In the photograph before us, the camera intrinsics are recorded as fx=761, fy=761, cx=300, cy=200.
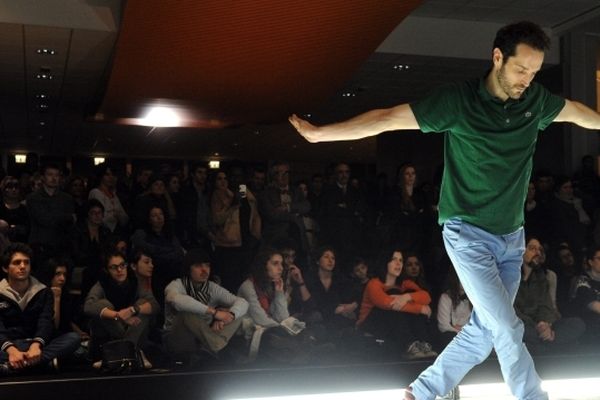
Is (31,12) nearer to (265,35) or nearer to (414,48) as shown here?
(265,35)

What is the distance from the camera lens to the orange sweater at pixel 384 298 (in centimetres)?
568

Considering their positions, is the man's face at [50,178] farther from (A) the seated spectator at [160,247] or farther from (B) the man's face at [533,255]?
(B) the man's face at [533,255]

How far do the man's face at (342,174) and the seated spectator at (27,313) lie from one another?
318cm

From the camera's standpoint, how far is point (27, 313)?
4.68 metres

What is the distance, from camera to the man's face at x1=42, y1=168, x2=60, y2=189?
20.8ft

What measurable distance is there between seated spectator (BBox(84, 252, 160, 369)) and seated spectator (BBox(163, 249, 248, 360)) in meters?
0.16

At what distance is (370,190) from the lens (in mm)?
7809

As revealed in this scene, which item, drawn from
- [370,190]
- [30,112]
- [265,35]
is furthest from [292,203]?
[30,112]

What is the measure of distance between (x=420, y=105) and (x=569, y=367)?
8.28 ft

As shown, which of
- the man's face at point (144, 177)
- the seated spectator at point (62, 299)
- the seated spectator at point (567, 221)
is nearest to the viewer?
the seated spectator at point (62, 299)

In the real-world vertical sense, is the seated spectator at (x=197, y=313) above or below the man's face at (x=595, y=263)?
below

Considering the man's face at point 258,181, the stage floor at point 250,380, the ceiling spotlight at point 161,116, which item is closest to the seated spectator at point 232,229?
the man's face at point 258,181

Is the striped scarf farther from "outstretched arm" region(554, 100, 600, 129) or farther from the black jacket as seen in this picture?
"outstretched arm" region(554, 100, 600, 129)

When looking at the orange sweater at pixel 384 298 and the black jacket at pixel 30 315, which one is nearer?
the black jacket at pixel 30 315
